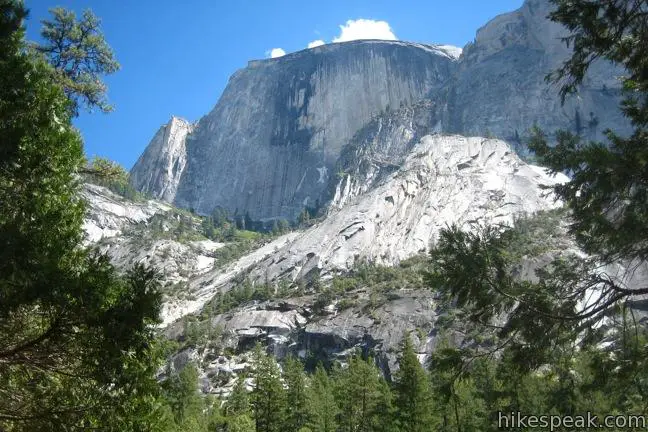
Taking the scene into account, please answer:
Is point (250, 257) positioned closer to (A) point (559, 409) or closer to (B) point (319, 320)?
(B) point (319, 320)

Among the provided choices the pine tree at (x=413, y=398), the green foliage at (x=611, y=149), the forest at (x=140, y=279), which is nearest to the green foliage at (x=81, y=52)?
the forest at (x=140, y=279)

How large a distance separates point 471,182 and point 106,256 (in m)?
125

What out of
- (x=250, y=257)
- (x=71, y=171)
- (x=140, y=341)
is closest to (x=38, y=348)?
(x=140, y=341)

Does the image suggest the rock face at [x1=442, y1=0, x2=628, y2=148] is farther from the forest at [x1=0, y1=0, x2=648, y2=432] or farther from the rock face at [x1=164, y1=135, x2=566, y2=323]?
the forest at [x1=0, y1=0, x2=648, y2=432]

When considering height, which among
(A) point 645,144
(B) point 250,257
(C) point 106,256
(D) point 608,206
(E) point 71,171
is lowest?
(C) point 106,256

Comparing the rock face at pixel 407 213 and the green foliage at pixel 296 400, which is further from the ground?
the rock face at pixel 407 213

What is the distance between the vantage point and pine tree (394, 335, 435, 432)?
85.1 ft

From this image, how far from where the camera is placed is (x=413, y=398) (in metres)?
26.3

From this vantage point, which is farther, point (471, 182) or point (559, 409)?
point (471, 182)

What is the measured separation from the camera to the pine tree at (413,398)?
85.1 ft

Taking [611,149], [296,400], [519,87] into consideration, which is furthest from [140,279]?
[519,87]

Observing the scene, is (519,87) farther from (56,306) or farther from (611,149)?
(56,306)

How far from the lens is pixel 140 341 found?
23.6 ft

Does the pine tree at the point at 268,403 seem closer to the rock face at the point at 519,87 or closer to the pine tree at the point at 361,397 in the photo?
the pine tree at the point at 361,397
